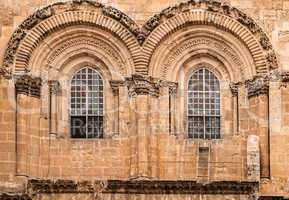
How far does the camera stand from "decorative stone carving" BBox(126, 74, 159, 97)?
31281 millimetres

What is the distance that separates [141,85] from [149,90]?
268 millimetres

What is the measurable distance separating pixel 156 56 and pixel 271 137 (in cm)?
385

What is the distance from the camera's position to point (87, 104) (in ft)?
104

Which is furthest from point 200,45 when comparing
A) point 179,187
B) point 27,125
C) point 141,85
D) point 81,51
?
point 27,125

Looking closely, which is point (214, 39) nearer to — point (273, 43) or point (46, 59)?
point (273, 43)

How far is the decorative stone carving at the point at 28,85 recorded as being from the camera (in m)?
30.9

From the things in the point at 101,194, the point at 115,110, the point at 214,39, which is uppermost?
the point at 214,39

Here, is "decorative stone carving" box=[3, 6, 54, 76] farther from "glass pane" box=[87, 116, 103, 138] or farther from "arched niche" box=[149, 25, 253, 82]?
"arched niche" box=[149, 25, 253, 82]

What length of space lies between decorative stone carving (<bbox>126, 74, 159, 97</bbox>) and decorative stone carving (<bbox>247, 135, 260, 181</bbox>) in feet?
9.66

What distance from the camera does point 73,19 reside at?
103 ft

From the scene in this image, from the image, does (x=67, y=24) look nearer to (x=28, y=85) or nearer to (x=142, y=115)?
(x=28, y=85)

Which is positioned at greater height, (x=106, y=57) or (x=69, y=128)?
(x=106, y=57)

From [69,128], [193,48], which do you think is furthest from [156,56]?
[69,128]

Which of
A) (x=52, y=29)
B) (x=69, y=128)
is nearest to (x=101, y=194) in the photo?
(x=69, y=128)
